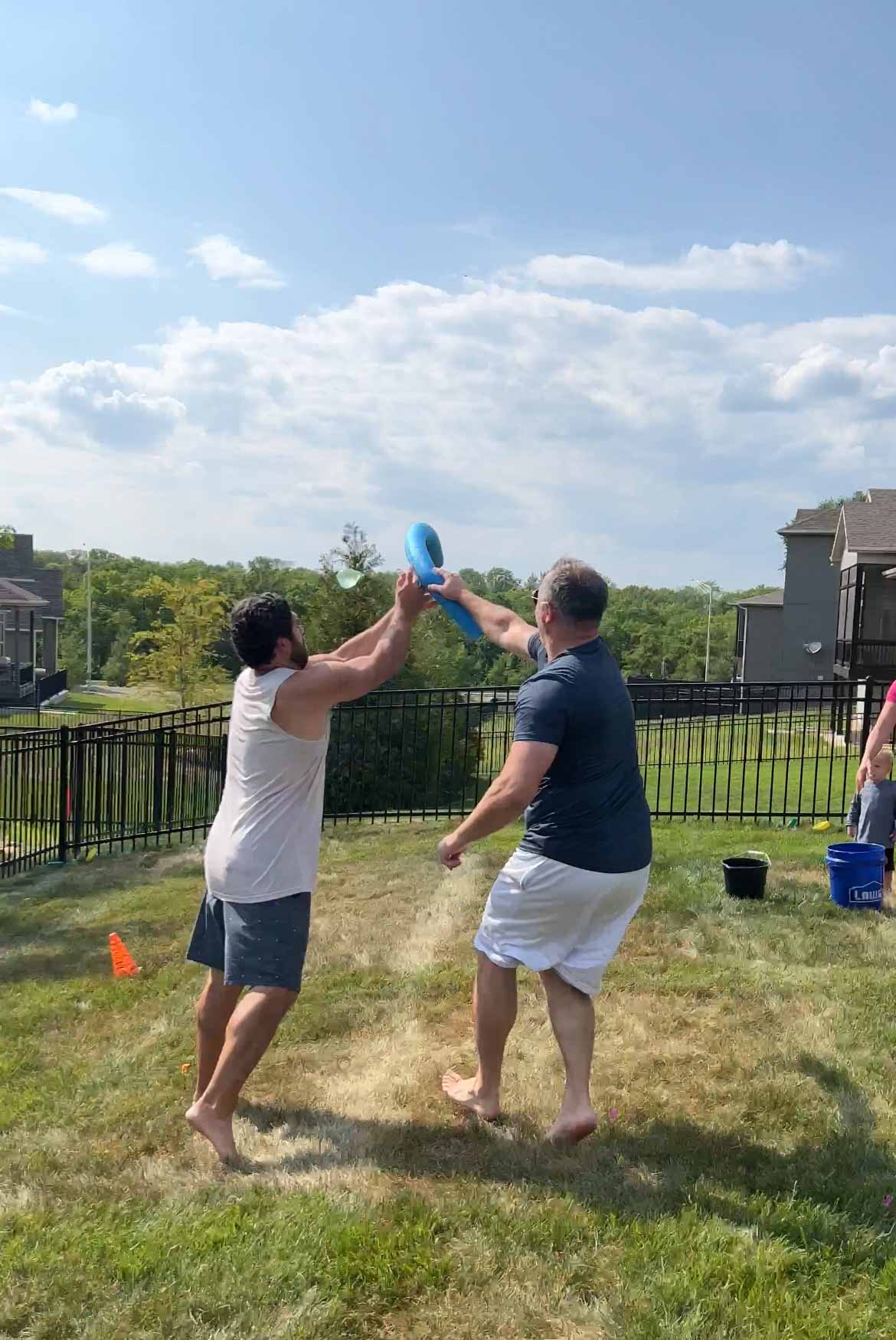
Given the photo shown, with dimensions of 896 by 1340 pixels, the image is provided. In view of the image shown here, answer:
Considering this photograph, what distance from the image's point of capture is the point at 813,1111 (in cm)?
348

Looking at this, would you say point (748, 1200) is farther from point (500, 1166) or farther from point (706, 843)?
point (706, 843)

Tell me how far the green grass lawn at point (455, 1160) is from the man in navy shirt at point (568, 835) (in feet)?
1.42

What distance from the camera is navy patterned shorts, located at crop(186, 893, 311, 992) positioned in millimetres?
3162

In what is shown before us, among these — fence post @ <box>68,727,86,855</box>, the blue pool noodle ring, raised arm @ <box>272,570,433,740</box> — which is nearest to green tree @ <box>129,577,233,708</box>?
fence post @ <box>68,727,86,855</box>

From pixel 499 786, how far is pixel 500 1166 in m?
1.18

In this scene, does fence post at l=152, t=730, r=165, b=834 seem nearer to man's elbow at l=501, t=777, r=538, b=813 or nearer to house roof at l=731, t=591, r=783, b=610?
man's elbow at l=501, t=777, r=538, b=813

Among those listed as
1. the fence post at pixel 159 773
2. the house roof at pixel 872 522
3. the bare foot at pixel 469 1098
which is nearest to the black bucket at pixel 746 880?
the bare foot at pixel 469 1098

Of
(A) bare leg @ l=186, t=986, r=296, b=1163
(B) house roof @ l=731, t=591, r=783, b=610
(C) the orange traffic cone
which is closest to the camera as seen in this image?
(A) bare leg @ l=186, t=986, r=296, b=1163

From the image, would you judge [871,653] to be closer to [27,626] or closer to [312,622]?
[312,622]

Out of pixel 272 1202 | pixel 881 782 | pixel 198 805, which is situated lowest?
pixel 198 805

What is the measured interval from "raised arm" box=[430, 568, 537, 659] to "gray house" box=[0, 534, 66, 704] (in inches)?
1554

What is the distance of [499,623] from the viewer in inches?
152

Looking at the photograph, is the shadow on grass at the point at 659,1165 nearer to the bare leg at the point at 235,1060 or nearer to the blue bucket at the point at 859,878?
the bare leg at the point at 235,1060

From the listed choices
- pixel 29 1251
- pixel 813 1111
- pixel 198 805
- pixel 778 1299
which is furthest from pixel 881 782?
pixel 198 805
